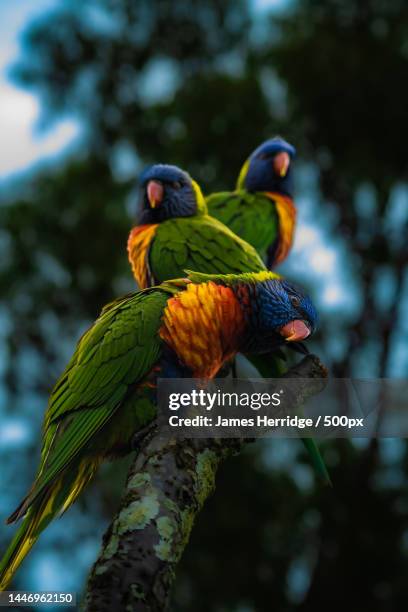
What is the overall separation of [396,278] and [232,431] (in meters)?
6.75

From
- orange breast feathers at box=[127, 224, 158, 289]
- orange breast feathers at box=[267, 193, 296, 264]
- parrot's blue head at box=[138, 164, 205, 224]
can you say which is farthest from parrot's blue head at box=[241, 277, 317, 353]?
orange breast feathers at box=[267, 193, 296, 264]

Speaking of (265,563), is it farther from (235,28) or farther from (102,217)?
(235,28)

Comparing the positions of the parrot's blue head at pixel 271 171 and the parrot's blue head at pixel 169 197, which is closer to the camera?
the parrot's blue head at pixel 169 197

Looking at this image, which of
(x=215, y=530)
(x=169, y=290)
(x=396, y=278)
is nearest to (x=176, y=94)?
(x=396, y=278)

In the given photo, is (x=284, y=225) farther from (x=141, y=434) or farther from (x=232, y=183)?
(x=232, y=183)

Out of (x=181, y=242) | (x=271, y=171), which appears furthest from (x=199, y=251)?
(x=271, y=171)

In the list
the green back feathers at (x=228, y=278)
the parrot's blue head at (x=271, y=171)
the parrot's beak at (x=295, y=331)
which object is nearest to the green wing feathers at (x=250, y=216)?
the parrot's blue head at (x=271, y=171)

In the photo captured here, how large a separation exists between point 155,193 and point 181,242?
0.62m

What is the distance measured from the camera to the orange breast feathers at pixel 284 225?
4094 mm

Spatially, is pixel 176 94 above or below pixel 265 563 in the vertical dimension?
above

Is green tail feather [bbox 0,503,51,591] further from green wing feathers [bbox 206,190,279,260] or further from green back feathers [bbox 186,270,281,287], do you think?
green wing feathers [bbox 206,190,279,260]

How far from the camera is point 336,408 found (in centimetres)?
230

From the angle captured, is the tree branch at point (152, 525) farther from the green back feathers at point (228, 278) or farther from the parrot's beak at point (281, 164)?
the parrot's beak at point (281, 164)

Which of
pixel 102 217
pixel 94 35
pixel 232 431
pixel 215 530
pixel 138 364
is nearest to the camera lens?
pixel 232 431
